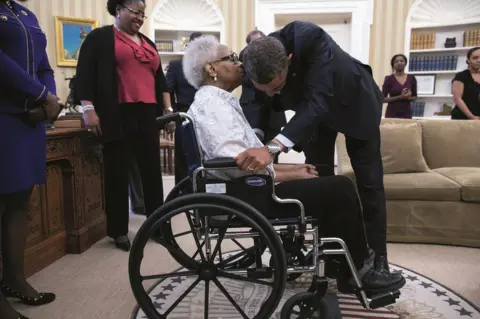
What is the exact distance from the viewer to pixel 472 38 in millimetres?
4879

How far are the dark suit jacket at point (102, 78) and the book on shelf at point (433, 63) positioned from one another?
13.7ft

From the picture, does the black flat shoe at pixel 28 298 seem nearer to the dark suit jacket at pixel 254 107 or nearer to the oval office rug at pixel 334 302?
the oval office rug at pixel 334 302

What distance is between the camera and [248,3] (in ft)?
17.3

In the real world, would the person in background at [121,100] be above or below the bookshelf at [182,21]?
below

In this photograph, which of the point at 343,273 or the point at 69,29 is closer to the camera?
the point at 343,273

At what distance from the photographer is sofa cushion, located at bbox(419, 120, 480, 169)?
9.55ft

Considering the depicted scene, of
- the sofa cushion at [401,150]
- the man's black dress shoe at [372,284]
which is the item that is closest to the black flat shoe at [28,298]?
the man's black dress shoe at [372,284]

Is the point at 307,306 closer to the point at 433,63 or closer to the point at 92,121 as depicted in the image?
the point at 92,121

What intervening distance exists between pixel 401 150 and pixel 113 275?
1.99 m

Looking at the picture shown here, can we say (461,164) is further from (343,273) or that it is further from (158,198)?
(158,198)

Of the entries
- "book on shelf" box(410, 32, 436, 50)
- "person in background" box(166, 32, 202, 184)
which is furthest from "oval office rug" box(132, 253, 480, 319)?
"book on shelf" box(410, 32, 436, 50)

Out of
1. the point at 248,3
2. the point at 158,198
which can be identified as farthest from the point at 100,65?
the point at 248,3

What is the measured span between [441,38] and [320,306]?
483cm

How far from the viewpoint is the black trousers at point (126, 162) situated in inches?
93.2
